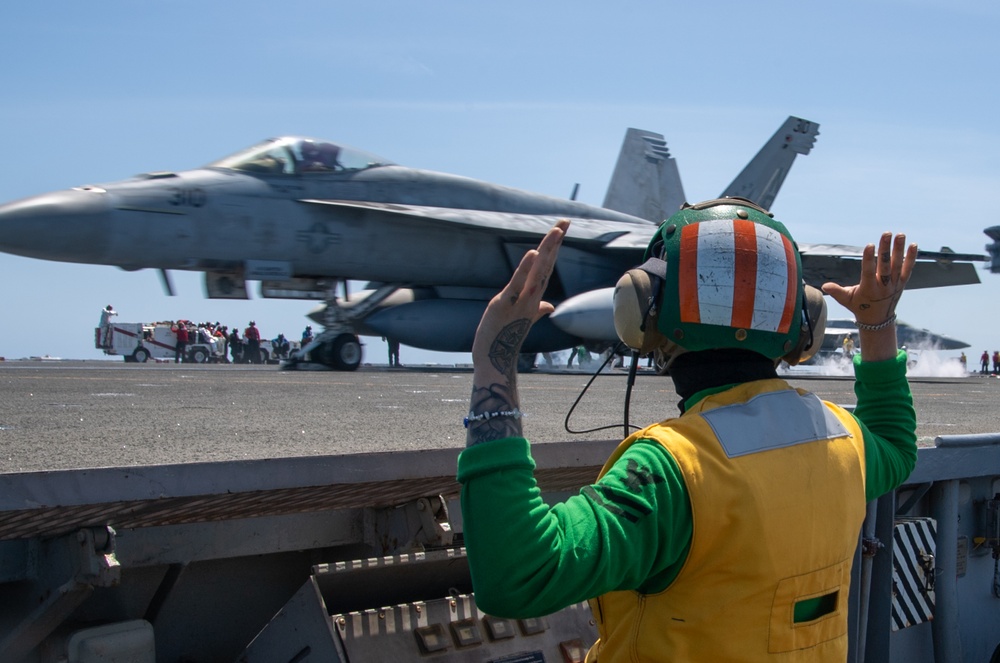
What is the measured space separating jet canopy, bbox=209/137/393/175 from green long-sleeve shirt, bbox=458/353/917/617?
1476 centimetres

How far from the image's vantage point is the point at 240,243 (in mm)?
14750

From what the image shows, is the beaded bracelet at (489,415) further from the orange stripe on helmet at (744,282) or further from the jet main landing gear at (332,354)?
the jet main landing gear at (332,354)

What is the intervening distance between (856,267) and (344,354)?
10.8m

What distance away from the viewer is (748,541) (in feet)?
4.99

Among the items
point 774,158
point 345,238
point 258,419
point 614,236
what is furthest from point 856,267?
point 258,419

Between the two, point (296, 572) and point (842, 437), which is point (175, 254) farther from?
point (842, 437)

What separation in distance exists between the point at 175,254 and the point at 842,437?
13.7 meters

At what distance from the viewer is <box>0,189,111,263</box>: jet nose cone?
1277cm

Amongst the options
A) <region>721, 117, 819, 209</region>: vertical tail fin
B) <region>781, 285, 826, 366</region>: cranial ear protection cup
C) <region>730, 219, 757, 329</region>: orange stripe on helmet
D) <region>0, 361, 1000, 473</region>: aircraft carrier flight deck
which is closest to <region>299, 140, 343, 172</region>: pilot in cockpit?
<region>0, 361, 1000, 473</region>: aircraft carrier flight deck

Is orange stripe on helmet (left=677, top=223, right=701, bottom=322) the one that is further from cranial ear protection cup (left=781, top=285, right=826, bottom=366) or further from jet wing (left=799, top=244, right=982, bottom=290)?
jet wing (left=799, top=244, right=982, bottom=290)

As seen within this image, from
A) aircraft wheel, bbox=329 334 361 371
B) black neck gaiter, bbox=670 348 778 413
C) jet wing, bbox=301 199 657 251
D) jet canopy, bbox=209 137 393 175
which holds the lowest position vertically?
aircraft wheel, bbox=329 334 361 371

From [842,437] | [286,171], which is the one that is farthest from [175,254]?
[842,437]

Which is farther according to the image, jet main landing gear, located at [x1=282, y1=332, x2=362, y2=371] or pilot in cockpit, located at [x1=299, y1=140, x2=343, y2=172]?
jet main landing gear, located at [x1=282, y1=332, x2=362, y2=371]

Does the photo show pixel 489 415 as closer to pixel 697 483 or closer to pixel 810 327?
pixel 697 483
